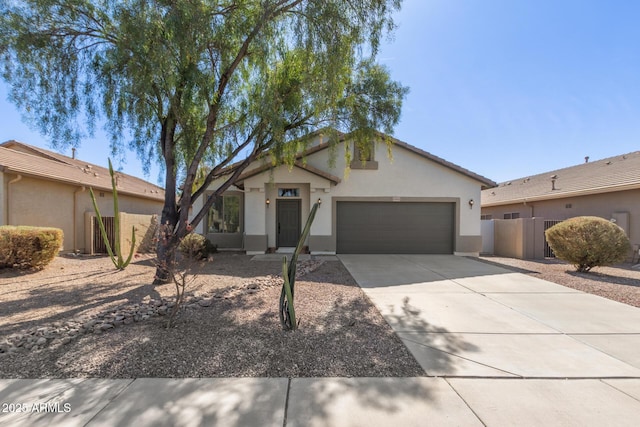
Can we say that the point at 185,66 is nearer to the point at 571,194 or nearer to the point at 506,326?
the point at 506,326

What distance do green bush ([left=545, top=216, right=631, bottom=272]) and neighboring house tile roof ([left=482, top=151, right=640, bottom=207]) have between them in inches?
191

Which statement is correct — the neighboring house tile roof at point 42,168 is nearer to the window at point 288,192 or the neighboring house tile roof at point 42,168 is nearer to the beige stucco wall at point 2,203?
the beige stucco wall at point 2,203

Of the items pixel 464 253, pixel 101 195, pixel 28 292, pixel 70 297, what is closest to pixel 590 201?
pixel 464 253

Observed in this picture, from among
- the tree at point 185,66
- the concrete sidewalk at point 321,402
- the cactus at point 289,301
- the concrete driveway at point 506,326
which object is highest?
the tree at point 185,66

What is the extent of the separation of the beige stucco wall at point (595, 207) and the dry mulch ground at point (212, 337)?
13.2 metres

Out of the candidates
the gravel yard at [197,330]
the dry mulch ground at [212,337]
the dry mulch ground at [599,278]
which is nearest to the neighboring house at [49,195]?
the gravel yard at [197,330]

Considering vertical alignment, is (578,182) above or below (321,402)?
above

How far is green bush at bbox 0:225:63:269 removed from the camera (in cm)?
839

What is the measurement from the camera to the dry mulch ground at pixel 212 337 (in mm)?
3539

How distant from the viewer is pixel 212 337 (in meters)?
4.37

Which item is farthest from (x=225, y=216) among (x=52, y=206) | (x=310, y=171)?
(x=52, y=206)

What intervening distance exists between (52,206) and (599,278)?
1928 cm

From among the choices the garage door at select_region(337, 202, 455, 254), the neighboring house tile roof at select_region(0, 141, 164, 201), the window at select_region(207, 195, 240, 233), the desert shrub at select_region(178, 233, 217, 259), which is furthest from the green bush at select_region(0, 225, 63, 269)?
the garage door at select_region(337, 202, 455, 254)

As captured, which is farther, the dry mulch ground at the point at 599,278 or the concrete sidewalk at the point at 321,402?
the dry mulch ground at the point at 599,278
